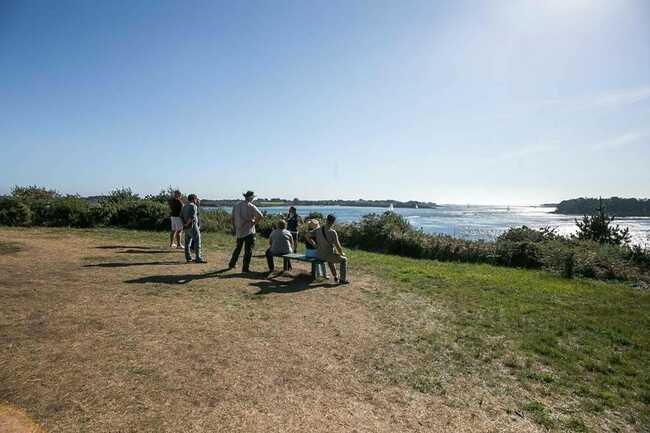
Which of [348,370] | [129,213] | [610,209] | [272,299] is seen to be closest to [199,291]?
[272,299]

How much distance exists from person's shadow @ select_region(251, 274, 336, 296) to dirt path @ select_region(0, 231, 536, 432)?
12.7 inches

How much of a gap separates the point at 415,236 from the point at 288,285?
35.5ft

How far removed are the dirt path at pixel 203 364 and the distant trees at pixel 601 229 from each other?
21.2 m

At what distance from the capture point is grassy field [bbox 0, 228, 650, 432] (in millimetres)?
3676

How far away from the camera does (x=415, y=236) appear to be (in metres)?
18.3

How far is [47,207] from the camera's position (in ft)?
64.2

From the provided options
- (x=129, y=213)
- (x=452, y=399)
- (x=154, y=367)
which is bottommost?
(x=452, y=399)

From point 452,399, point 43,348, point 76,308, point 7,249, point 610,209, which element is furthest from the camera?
point 610,209

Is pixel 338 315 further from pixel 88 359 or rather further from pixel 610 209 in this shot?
pixel 610 209

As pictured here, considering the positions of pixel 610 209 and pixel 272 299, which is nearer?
pixel 272 299

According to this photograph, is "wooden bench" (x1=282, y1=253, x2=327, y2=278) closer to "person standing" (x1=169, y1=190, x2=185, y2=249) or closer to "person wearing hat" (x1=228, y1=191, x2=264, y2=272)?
"person wearing hat" (x1=228, y1=191, x2=264, y2=272)

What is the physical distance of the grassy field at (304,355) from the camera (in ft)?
12.1

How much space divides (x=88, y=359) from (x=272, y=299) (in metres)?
3.59

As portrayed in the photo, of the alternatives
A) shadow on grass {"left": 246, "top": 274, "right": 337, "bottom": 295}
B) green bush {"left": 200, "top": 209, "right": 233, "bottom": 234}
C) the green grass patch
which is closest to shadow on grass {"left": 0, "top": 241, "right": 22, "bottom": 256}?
shadow on grass {"left": 246, "top": 274, "right": 337, "bottom": 295}
